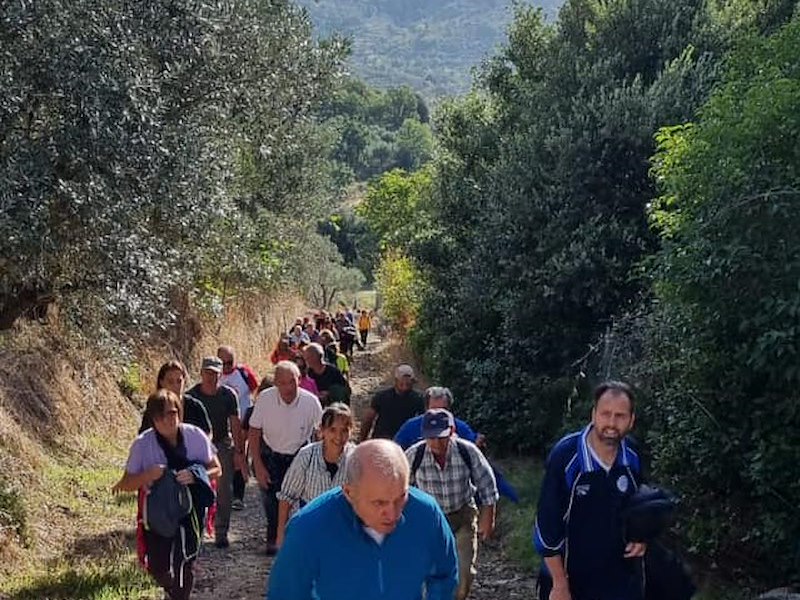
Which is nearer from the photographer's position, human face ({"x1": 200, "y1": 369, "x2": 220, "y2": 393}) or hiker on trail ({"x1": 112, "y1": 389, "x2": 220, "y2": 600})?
hiker on trail ({"x1": 112, "y1": 389, "x2": 220, "y2": 600})

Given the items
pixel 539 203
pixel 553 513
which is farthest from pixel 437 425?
pixel 539 203

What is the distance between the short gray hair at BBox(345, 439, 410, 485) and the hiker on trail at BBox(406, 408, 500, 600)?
8.41 feet

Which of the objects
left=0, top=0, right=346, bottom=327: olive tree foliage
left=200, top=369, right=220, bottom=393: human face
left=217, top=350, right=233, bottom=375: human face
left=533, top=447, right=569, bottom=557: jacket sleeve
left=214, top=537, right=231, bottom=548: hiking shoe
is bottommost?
left=214, top=537, right=231, bottom=548: hiking shoe

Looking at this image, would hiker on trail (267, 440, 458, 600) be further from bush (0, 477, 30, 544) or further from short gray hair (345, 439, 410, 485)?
bush (0, 477, 30, 544)

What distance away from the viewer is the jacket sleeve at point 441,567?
3566 mm

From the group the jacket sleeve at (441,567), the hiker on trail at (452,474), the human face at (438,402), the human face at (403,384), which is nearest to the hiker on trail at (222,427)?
the human face at (403,384)

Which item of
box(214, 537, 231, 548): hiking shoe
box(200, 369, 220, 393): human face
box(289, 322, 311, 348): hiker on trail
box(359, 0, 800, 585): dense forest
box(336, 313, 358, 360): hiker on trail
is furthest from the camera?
box(336, 313, 358, 360): hiker on trail

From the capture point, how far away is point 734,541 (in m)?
7.21

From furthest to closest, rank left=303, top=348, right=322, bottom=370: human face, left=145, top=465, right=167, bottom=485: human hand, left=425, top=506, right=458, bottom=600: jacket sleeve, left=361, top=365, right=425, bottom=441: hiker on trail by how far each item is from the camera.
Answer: left=303, top=348, right=322, bottom=370: human face → left=361, top=365, right=425, bottom=441: hiker on trail → left=145, top=465, right=167, bottom=485: human hand → left=425, top=506, right=458, bottom=600: jacket sleeve

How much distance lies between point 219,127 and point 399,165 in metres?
97.0

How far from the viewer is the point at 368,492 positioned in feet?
10.8

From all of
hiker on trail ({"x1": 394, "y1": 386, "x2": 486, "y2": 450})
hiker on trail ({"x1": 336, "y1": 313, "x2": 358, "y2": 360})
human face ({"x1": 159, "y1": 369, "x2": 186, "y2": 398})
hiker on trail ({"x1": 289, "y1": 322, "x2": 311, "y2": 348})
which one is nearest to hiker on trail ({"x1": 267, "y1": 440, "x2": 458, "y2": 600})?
hiker on trail ({"x1": 394, "y1": 386, "x2": 486, "y2": 450})

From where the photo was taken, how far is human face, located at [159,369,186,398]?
273 inches

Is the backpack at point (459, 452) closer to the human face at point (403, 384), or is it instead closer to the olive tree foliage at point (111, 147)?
the human face at point (403, 384)
